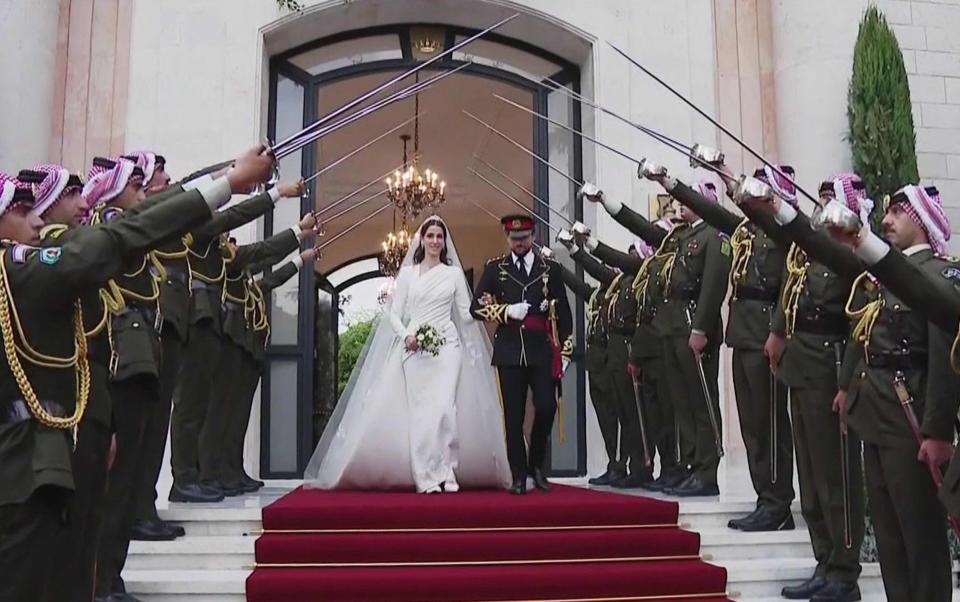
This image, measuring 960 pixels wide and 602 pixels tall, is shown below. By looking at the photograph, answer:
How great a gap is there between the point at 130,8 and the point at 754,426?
21.6ft

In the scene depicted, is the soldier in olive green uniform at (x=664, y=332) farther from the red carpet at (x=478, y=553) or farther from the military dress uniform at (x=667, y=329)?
the red carpet at (x=478, y=553)

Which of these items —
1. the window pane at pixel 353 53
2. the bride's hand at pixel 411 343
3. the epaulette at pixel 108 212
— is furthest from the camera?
the window pane at pixel 353 53

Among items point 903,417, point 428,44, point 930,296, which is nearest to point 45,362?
point 930,296

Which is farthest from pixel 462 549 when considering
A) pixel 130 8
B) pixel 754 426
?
pixel 130 8

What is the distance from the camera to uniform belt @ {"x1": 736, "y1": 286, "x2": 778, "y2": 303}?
5176 millimetres

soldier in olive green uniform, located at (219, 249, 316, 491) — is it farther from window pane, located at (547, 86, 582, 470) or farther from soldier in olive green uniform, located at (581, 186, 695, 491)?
window pane, located at (547, 86, 582, 470)

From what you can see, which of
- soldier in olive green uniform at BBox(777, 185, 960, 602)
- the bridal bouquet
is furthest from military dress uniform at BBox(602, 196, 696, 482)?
soldier in olive green uniform at BBox(777, 185, 960, 602)

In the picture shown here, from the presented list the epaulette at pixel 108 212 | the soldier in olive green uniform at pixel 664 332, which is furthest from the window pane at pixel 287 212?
the epaulette at pixel 108 212

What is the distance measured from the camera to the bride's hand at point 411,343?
6.39 meters

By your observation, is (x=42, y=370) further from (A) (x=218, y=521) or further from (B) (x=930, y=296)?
(A) (x=218, y=521)

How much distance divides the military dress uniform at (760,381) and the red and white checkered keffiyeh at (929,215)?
5.43ft

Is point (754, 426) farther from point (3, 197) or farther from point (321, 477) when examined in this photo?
point (3, 197)

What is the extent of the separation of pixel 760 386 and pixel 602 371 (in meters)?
2.44

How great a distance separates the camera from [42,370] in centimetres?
269
